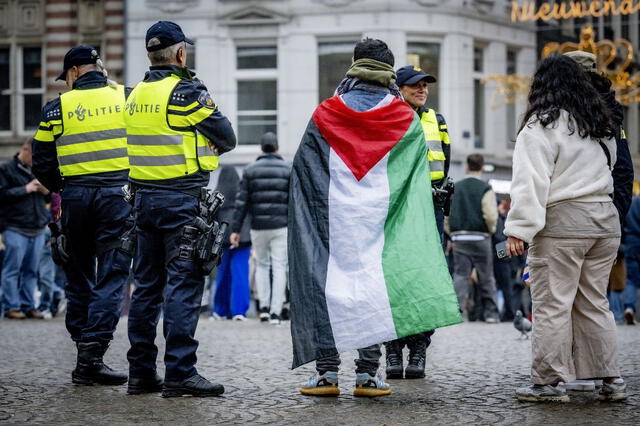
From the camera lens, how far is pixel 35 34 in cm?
2883

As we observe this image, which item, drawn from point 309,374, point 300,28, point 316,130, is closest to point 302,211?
point 316,130

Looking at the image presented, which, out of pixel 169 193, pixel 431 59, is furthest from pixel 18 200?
pixel 431 59

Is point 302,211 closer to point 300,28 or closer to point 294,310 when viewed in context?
point 294,310

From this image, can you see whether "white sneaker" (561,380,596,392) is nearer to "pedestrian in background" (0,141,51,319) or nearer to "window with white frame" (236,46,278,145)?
"pedestrian in background" (0,141,51,319)

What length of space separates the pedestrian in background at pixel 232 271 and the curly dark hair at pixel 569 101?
8.14 meters

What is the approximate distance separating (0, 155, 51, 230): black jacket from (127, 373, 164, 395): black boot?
302 inches

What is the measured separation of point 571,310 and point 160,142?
2468 millimetres

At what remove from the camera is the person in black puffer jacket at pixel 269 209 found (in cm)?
1407

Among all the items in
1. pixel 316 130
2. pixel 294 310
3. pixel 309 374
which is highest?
pixel 316 130

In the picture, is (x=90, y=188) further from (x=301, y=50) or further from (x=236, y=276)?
(x=301, y=50)

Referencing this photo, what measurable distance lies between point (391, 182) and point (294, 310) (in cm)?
90

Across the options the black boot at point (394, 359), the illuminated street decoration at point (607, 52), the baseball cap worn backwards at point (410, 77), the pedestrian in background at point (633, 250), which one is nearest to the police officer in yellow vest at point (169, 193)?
the black boot at point (394, 359)

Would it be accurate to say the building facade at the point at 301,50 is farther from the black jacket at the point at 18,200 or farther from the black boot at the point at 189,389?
the black boot at the point at 189,389

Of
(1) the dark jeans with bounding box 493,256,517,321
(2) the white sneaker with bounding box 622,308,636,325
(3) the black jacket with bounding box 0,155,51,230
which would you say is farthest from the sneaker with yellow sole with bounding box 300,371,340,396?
(1) the dark jeans with bounding box 493,256,517,321
